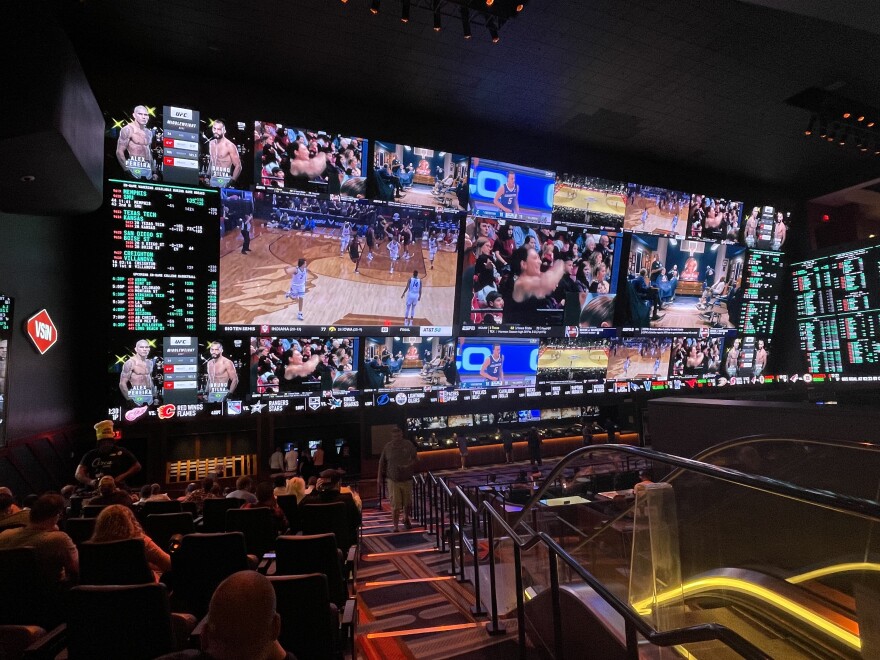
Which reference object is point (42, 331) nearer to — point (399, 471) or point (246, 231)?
point (246, 231)

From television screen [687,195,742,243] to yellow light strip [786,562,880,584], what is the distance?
422 inches

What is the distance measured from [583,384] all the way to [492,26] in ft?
24.9

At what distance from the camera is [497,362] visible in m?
10.7

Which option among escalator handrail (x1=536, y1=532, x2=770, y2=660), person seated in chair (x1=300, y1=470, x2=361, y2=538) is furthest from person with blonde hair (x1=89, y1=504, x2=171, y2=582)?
escalator handrail (x1=536, y1=532, x2=770, y2=660)

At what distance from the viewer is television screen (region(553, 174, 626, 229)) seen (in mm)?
10656

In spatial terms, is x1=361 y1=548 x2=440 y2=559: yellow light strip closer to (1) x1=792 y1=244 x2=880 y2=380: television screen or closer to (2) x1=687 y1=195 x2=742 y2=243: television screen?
(2) x1=687 y1=195 x2=742 y2=243: television screen

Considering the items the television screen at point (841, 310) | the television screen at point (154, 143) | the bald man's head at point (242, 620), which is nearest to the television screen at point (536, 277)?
the television screen at point (154, 143)

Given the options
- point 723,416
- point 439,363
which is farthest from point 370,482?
point 723,416

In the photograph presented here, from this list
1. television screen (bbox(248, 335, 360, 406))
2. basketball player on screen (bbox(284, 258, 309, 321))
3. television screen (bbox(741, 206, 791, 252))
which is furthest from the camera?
television screen (bbox(741, 206, 791, 252))

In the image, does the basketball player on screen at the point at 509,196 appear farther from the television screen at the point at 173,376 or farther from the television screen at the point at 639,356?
the television screen at the point at 173,376

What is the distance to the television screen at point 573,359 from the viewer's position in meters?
11.2

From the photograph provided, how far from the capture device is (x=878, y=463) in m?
2.59

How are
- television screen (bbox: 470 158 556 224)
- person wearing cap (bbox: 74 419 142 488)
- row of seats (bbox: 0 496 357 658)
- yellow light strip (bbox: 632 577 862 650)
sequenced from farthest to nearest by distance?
1. television screen (bbox: 470 158 556 224)
2. person wearing cap (bbox: 74 419 142 488)
3. yellow light strip (bbox: 632 577 862 650)
4. row of seats (bbox: 0 496 357 658)

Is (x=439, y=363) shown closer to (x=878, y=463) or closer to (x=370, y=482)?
(x=370, y=482)
